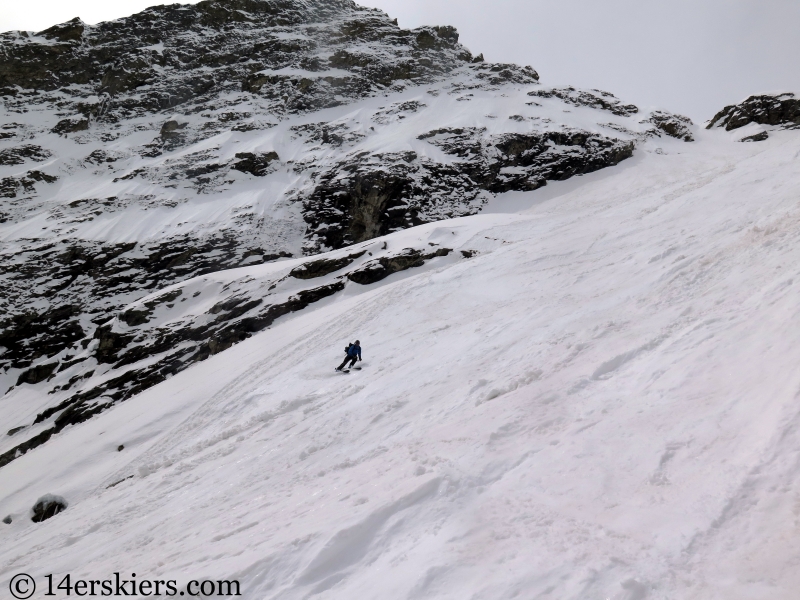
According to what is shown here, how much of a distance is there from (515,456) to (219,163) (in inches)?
1941

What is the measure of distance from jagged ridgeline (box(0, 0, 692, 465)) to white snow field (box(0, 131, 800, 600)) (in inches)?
462

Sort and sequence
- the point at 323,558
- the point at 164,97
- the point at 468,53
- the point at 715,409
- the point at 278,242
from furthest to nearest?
the point at 468,53 → the point at 164,97 → the point at 278,242 → the point at 715,409 → the point at 323,558

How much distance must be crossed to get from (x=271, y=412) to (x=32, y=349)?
1352 inches

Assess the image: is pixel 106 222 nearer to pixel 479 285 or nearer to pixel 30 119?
pixel 30 119

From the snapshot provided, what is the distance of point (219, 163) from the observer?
154 ft

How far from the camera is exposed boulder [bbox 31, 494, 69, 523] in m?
10.9

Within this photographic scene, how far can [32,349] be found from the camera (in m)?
→ 33.8

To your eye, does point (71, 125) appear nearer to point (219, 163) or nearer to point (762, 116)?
point (219, 163)

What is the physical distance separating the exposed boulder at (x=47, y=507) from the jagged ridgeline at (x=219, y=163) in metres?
10.8

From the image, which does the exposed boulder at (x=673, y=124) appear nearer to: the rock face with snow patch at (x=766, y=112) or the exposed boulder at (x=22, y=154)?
the rock face with snow patch at (x=766, y=112)

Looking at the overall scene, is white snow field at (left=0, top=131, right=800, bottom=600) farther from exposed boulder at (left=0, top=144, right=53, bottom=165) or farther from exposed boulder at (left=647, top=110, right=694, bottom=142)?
exposed boulder at (left=0, top=144, right=53, bottom=165)

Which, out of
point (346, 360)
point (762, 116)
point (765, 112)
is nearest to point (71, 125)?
point (346, 360)

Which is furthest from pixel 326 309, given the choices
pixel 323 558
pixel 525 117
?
pixel 525 117

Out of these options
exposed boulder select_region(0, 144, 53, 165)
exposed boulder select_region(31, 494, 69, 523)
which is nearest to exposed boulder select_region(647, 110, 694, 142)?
exposed boulder select_region(31, 494, 69, 523)
